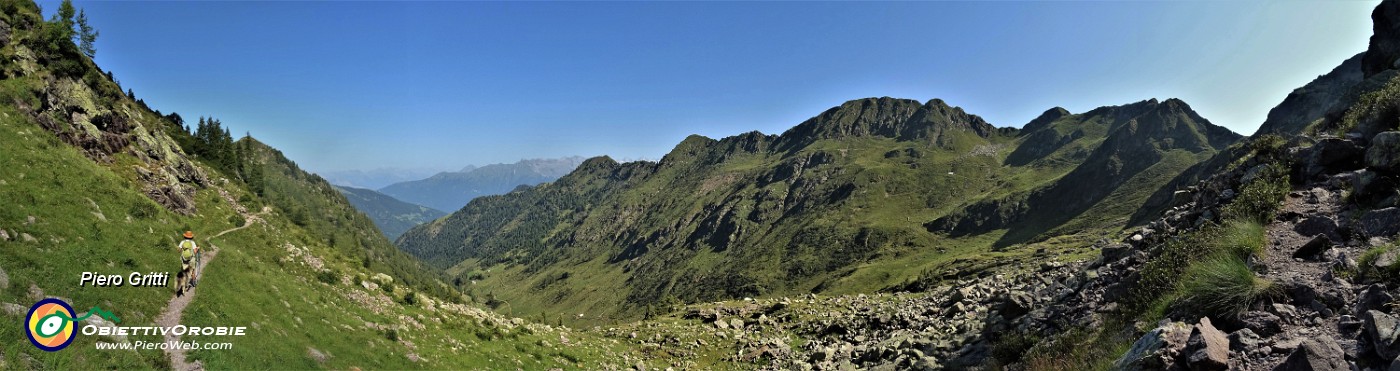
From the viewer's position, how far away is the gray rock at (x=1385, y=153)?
42.6 feet

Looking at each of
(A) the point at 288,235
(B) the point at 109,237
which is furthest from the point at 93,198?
(A) the point at 288,235

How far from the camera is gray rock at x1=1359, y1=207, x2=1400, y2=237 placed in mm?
11422

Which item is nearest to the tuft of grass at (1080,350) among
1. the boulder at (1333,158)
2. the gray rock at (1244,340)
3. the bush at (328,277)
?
the gray rock at (1244,340)

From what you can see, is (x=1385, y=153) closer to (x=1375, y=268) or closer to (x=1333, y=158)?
(x=1333, y=158)

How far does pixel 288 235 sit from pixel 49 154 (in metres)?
21.2

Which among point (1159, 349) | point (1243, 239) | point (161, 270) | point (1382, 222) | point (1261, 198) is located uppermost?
point (161, 270)

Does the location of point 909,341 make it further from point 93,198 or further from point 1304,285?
point 93,198

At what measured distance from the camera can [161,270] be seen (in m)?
22.9

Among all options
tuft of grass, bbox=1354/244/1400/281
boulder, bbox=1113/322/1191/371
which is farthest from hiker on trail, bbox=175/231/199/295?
tuft of grass, bbox=1354/244/1400/281

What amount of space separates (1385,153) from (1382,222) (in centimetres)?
347

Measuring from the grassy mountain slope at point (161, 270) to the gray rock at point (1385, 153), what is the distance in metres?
34.6

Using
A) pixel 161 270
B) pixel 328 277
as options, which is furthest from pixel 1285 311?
pixel 328 277

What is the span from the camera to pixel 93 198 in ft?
85.4

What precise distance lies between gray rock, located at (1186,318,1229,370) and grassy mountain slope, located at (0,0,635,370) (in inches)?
1023
